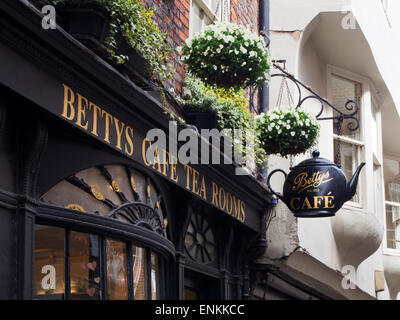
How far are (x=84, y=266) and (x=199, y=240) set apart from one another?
112 inches

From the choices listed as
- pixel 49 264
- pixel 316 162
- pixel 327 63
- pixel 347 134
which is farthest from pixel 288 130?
pixel 327 63

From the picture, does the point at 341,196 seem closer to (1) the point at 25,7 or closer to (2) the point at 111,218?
(2) the point at 111,218

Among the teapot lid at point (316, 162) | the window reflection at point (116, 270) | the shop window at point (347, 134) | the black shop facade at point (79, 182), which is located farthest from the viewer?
the shop window at point (347, 134)

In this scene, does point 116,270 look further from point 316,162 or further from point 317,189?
point 316,162

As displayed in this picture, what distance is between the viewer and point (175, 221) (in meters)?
7.95

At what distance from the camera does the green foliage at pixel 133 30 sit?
603cm

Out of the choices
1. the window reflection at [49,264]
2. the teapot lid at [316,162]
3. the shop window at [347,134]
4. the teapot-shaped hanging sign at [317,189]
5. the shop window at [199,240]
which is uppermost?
the shop window at [347,134]

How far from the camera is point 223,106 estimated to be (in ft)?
27.7

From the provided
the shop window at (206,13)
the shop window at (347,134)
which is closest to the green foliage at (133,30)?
the shop window at (206,13)

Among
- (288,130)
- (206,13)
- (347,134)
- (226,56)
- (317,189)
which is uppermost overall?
(206,13)

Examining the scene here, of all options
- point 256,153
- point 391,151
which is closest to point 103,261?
point 256,153

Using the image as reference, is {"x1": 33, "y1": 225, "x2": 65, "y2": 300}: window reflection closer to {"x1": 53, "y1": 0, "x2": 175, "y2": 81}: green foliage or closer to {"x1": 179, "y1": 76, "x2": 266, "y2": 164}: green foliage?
{"x1": 53, "y1": 0, "x2": 175, "y2": 81}: green foliage

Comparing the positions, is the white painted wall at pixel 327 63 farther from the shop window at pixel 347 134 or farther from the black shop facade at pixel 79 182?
the black shop facade at pixel 79 182

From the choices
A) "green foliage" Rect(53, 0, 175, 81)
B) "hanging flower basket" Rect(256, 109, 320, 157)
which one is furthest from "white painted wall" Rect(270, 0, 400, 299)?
"green foliage" Rect(53, 0, 175, 81)
